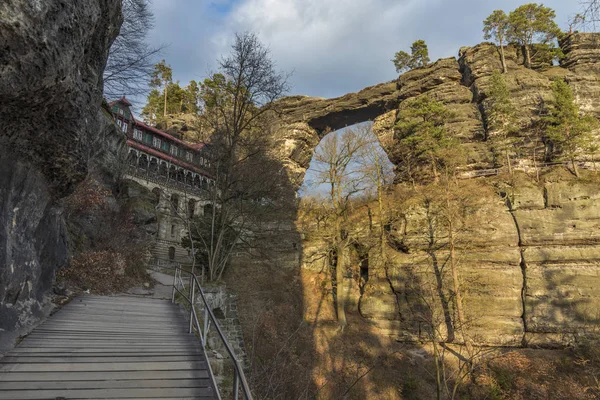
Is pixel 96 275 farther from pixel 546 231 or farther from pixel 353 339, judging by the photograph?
pixel 546 231

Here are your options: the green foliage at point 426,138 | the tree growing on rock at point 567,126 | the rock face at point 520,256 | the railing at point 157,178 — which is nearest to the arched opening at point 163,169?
the railing at point 157,178

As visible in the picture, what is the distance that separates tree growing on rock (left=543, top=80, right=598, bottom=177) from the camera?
90.0 ft

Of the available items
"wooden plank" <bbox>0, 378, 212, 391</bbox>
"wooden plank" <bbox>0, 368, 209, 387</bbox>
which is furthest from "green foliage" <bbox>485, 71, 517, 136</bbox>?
"wooden plank" <bbox>0, 378, 212, 391</bbox>

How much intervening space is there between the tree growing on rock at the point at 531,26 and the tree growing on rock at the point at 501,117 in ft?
31.4

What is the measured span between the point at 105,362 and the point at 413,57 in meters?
46.8

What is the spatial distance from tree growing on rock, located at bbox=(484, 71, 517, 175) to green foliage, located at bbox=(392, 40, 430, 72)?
41.3 feet

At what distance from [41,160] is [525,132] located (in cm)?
3609

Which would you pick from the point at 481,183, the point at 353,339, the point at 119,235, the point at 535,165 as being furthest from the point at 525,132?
the point at 119,235

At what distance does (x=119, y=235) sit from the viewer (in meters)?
17.0

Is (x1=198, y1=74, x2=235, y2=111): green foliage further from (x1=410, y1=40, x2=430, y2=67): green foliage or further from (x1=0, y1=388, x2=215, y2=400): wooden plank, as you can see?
(x1=410, y1=40, x2=430, y2=67): green foliage

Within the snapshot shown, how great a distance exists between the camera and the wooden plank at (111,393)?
161 inches

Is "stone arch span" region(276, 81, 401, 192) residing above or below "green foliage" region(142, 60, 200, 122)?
below

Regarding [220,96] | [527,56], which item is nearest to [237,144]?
[220,96]

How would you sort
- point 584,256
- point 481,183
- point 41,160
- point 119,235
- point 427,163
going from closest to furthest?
point 41,160 → point 119,235 → point 584,256 → point 481,183 → point 427,163
